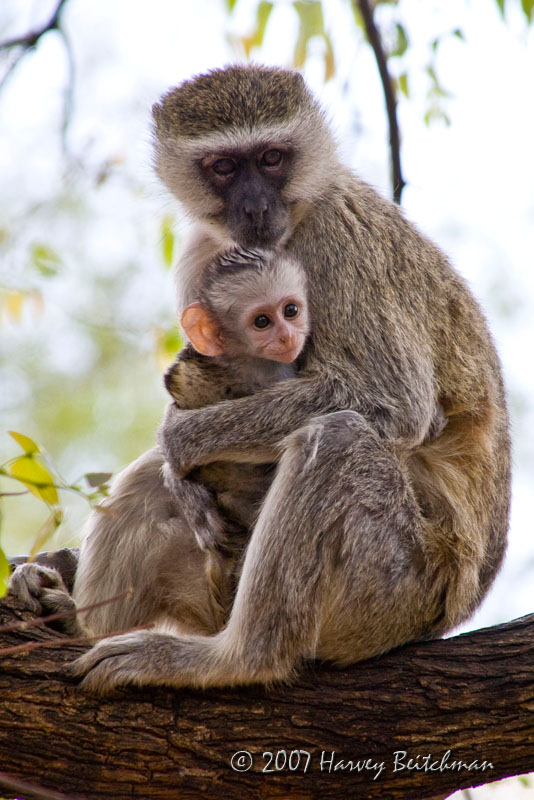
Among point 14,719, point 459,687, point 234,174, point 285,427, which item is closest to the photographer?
point 14,719

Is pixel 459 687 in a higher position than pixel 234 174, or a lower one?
lower

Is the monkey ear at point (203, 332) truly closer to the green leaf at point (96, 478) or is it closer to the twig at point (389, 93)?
the twig at point (389, 93)

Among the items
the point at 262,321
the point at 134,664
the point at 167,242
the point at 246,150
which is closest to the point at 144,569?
the point at 134,664

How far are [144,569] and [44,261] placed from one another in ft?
9.51

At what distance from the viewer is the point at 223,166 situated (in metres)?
5.37

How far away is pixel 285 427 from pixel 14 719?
5.96ft

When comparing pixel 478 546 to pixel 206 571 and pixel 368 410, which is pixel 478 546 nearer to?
pixel 368 410

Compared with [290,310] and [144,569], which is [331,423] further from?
[144,569]

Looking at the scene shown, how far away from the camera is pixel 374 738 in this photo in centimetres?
401

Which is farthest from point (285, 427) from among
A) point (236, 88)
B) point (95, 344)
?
point (95, 344)

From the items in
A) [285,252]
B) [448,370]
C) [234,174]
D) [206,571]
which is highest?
[234,174]

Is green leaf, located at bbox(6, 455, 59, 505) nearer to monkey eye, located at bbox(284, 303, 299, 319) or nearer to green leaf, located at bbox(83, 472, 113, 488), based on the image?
green leaf, located at bbox(83, 472, 113, 488)

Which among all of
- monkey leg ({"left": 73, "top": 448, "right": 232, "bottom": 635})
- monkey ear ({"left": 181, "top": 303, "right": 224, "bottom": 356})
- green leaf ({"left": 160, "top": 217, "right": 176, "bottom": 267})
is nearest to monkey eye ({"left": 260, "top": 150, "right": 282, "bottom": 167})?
monkey ear ({"left": 181, "top": 303, "right": 224, "bottom": 356})

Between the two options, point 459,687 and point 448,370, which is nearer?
point 459,687
